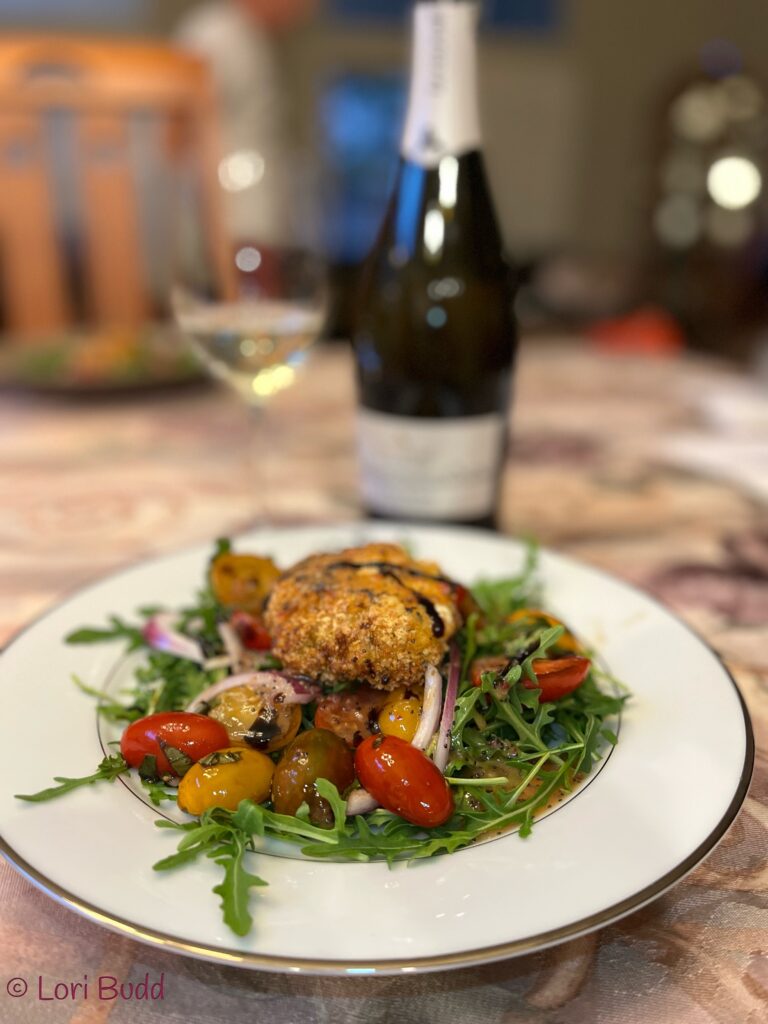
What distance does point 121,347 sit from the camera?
2006 millimetres

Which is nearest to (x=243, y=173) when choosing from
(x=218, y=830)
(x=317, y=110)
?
(x=218, y=830)

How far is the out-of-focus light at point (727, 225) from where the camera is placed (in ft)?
24.1

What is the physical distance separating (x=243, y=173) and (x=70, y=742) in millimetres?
1316

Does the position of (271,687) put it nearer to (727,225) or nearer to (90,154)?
(90,154)

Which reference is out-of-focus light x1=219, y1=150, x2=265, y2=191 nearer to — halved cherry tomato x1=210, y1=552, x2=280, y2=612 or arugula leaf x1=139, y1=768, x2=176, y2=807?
halved cherry tomato x1=210, y1=552, x2=280, y2=612

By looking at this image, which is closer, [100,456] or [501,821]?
[501,821]

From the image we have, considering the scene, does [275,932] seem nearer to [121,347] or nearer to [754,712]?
[754,712]

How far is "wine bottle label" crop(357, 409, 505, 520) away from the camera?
1166 mm

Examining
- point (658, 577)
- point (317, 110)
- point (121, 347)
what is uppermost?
point (317, 110)

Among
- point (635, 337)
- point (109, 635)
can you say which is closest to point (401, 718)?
point (109, 635)

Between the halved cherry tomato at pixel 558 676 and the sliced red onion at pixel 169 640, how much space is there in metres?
0.35

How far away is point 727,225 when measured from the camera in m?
7.39

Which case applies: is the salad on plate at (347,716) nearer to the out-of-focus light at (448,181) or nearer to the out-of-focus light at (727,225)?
the out-of-focus light at (448,181)

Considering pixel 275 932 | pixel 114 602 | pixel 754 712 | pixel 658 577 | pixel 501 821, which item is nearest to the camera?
pixel 275 932
